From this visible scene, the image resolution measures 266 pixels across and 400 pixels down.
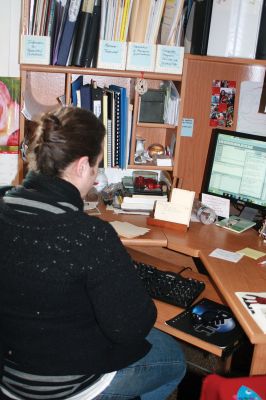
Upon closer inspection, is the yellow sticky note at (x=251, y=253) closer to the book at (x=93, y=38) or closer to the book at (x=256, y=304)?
the book at (x=256, y=304)

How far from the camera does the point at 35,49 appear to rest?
6.76 feet

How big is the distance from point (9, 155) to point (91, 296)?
4.52 ft

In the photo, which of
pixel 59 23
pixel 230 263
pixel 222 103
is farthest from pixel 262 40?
pixel 230 263

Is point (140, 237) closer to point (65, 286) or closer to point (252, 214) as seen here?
point (252, 214)

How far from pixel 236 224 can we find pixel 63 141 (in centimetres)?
108

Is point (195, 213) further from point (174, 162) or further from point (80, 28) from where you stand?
point (80, 28)

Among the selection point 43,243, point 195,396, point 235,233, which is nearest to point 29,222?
point 43,243

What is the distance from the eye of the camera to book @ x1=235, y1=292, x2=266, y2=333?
1409 millimetres

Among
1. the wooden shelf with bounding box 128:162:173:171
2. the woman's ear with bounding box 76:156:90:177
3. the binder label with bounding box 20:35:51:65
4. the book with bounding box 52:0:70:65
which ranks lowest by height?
the wooden shelf with bounding box 128:162:173:171

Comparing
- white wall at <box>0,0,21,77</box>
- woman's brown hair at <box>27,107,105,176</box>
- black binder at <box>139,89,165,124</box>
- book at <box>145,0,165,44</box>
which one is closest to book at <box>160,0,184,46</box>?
book at <box>145,0,165,44</box>

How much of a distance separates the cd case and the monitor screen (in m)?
0.64

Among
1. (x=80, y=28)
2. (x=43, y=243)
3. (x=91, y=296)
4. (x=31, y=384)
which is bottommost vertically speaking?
(x=31, y=384)

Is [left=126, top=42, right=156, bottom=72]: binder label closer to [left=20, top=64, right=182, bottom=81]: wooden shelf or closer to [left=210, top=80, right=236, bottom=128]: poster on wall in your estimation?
[left=20, top=64, right=182, bottom=81]: wooden shelf

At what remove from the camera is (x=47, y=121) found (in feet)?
4.50
